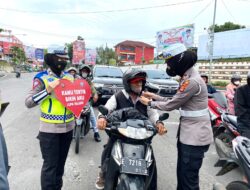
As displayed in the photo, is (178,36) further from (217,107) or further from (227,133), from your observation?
(227,133)

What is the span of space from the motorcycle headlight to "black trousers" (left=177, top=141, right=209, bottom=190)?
0.60 meters

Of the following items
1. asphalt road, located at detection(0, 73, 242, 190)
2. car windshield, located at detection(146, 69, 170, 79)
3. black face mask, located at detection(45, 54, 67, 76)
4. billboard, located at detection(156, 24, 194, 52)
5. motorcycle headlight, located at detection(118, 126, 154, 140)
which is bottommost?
asphalt road, located at detection(0, 73, 242, 190)

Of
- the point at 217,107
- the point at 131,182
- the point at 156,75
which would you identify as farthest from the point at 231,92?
the point at 156,75

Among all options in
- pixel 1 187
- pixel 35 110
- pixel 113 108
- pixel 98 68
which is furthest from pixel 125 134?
pixel 98 68

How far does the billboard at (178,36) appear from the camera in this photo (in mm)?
26531

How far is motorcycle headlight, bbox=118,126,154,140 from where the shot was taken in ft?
7.56

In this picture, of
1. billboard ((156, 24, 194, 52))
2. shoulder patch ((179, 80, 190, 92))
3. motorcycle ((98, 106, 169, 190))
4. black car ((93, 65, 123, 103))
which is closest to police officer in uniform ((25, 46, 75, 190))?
motorcycle ((98, 106, 169, 190))

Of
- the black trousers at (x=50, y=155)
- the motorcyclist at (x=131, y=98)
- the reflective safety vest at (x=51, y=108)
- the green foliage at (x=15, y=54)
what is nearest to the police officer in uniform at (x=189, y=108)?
the motorcyclist at (x=131, y=98)

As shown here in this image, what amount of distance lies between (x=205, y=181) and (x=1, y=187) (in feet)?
11.2

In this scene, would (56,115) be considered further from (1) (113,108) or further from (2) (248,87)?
(2) (248,87)

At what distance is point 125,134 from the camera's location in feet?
7.56

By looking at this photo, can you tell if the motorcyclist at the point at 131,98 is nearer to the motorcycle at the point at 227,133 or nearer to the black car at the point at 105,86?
the motorcycle at the point at 227,133

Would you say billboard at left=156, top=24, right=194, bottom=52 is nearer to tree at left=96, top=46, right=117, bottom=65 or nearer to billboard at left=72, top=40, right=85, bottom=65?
billboard at left=72, top=40, right=85, bottom=65

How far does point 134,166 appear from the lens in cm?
221
